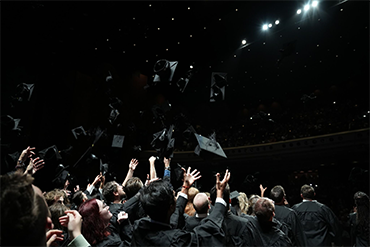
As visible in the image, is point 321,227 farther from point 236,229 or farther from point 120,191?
point 120,191

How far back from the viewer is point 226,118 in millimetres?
18562

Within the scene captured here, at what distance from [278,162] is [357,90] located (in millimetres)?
6538

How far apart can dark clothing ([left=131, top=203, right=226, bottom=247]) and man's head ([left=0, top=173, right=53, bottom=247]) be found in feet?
2.55

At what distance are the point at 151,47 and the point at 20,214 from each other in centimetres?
1095

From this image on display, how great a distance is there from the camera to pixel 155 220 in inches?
64.0

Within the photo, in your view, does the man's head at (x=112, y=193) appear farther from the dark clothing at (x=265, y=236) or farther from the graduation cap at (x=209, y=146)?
the dark clothing at (x=265, y=236)

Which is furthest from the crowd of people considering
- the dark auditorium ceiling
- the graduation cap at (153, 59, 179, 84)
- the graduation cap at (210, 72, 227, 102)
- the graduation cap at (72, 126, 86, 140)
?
the dark auditorium ceiling

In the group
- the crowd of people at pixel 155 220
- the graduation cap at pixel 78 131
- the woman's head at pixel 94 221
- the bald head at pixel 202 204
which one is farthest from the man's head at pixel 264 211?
the graduation cap at pixel 78 131

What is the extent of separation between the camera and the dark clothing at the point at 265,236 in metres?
2.48

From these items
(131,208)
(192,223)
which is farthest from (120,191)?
(192,223)

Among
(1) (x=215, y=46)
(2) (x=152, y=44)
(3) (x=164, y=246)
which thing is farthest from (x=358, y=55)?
(3) (x=164, y=246)

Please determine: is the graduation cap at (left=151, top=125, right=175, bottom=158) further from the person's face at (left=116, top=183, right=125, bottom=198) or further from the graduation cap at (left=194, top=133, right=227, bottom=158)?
the person's face at (left=116, top=183, right=125, bottom=198)

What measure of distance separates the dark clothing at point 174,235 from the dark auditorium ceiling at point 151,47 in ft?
26.0

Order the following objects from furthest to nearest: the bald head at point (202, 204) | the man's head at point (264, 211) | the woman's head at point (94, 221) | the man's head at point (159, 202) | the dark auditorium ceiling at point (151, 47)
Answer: the dark auditorium ceiling at point (151, 47) → the man's head at point (264, 211) → the bald head at point (202, 204) → the woman's head at point (94, 221) → the man's head at point (159, 202)
